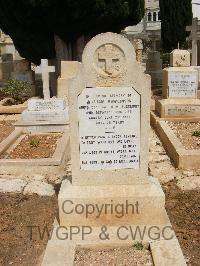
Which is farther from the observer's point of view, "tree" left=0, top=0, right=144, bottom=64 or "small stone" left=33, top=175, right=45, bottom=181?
"tree" left=0, top=0, right=144, bottom=64

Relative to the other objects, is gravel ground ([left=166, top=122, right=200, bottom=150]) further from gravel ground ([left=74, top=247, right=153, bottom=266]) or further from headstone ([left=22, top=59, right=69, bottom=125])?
gravel ground ([left=74, top=247, right=153, bottom=266])

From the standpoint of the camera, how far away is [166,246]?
Answer: 343 centimetres

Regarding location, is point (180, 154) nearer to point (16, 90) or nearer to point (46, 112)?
point (46, 112)

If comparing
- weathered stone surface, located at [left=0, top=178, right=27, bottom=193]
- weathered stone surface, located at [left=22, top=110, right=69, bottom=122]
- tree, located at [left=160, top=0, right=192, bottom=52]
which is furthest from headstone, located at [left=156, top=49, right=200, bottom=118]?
tree, located at [left=160, top=0, right=192, bottom=52]

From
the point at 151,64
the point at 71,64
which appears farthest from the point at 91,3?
the point at 151,64

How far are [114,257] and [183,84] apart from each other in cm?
660

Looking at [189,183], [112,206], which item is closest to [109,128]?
[112,206]

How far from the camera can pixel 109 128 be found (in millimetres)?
3775

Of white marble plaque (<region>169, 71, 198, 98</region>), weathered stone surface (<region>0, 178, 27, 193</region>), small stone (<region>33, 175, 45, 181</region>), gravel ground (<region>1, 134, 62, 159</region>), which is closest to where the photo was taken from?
weathered stone surface (<region>0, 178, 27, 193</region>)

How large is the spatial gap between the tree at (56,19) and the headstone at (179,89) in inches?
154

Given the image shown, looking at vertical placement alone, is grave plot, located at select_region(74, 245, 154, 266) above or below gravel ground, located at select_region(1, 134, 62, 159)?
below

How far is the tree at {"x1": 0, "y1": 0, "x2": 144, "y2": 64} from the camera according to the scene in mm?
11523

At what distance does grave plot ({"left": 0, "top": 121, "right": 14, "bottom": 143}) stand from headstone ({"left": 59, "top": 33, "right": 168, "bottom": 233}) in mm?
4802

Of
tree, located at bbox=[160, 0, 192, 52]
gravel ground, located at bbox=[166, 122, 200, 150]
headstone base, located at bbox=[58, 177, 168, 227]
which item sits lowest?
headstone base, located at bbox=[58, 177, 168, 227]
